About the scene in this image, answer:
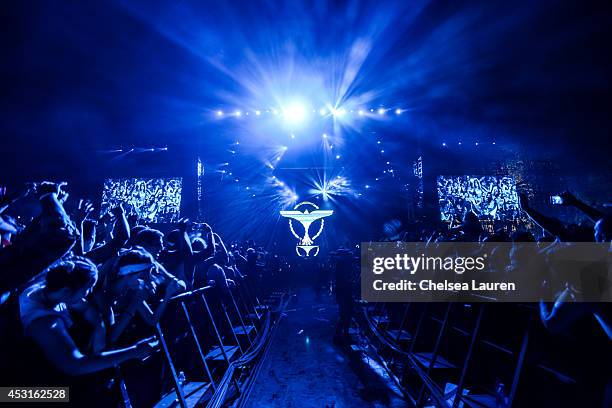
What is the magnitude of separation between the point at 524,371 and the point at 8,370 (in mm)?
3581

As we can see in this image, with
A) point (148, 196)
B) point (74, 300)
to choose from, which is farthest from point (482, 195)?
point (148, 196)

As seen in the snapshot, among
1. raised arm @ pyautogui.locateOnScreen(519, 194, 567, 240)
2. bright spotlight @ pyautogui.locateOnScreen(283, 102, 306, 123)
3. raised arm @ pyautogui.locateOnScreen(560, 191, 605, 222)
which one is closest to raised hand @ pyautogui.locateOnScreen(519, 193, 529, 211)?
raised arm @ pyautogui.locateOnScreen(519, 194, 567, 240)

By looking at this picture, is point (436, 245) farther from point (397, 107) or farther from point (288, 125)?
point (288, 125)

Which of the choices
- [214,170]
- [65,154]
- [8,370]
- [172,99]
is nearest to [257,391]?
[8,370]

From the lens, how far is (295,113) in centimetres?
1167

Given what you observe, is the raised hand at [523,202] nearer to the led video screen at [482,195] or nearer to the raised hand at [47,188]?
the raised hand at [47,188]

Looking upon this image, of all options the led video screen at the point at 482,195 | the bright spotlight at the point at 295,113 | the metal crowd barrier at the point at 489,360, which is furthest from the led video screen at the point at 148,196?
the led video screen at the point at 482,195

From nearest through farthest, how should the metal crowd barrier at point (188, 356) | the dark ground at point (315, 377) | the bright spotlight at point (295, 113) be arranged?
the metal crowd barrier at point (188, 356), the dark ground at point (315, 377), the bright spotlight at point (295, 113)

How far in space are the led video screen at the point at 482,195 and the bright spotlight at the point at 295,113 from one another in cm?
725

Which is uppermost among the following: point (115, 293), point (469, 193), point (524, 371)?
point (469, 193)

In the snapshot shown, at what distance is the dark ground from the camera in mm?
3676

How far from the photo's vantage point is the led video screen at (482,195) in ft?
42.1

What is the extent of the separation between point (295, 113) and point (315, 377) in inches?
393

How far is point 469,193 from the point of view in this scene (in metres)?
13.1
